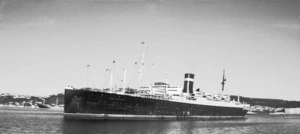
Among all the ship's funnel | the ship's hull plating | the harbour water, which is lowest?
the harbour water

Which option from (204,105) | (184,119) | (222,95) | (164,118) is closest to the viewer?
(164,118)

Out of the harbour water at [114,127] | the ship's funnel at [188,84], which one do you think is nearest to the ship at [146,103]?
the ship's funnel at [188,84]

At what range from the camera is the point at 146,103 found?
71062 millimetres

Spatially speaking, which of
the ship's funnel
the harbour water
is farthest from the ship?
the harbour water

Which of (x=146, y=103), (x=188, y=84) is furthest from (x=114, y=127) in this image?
(x=188, y=84)

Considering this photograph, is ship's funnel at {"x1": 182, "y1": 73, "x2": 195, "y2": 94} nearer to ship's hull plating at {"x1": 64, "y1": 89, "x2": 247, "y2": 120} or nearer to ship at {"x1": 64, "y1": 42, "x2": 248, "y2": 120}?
ship at {"x1": 64, "y1": 42, "x2": 248, "y2": 120}

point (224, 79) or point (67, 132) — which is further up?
point (224, 79)

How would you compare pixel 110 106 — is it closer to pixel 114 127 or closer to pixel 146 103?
pixel 146 103

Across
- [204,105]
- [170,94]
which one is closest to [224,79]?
[204,105]

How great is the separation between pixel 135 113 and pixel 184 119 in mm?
17919

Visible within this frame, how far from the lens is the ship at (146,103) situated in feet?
214

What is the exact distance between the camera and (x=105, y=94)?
65250 mm

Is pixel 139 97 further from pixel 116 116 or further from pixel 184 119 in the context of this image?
pixel 184 119

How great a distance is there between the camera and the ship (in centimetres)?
6531
